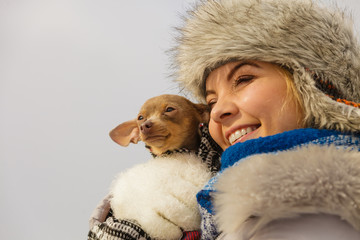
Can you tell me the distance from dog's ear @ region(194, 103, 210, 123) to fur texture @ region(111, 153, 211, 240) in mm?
214

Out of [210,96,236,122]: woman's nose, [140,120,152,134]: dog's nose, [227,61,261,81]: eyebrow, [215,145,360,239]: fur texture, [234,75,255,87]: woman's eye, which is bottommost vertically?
[215,145,360,239]: fur texture

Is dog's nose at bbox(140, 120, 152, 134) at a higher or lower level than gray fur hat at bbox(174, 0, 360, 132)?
lower

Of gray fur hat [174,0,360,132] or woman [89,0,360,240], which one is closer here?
woman [89,0,360,240]

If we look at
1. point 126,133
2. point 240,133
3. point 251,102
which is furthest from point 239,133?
point 126,133

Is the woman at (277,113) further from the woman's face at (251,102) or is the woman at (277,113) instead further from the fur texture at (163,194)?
the fur texture at (163,194)

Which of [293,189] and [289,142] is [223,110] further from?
[293,189]

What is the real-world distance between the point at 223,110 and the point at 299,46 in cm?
33

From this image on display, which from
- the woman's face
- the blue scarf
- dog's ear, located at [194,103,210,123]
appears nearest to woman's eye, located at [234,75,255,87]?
the woman's face

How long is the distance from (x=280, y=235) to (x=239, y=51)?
623 millimetres

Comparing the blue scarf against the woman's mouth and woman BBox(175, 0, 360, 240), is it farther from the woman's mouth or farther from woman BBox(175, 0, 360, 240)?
the woman's mouth

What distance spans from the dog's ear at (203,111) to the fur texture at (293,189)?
0.77 metres

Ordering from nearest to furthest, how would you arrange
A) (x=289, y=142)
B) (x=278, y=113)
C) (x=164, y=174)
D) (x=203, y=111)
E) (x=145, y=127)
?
(x=289, y=142) < (x=278, y=113) < (x=164, y=174) < (x=145, y=127) < (x=203, y=111)

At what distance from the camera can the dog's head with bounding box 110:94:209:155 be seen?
147 cm

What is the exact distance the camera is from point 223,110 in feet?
3.82
